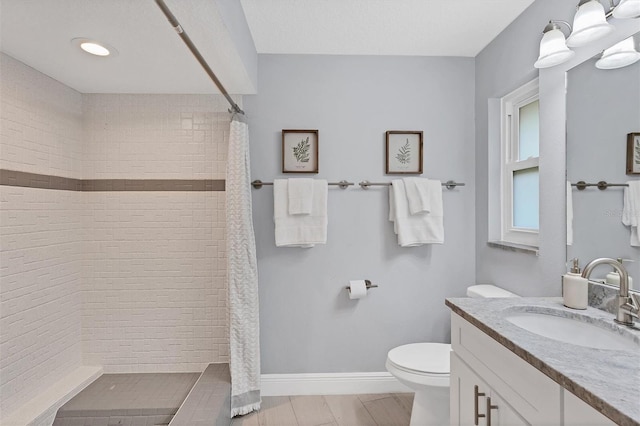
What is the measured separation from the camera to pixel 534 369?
94 centimetres

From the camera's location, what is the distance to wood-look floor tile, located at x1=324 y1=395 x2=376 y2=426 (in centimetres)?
204

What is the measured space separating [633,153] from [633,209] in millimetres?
201

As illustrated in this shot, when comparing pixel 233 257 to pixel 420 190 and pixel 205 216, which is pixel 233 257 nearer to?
pixel 205 216

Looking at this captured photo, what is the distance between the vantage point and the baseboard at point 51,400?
181 cm

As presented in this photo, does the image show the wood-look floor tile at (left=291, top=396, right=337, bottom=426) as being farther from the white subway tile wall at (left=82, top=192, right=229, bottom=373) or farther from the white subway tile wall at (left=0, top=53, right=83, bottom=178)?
the white subway tile wall at (left=0, top=53, right=83, bottom=178)

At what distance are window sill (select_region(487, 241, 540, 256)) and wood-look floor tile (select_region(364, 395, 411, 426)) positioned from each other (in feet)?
3.83

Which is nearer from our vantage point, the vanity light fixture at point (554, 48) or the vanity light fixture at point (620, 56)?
the vanity light fixture at point (620, 56)

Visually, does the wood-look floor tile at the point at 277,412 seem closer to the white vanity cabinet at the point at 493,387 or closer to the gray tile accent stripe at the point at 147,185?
the white vanity cabinet at the point at 493,387

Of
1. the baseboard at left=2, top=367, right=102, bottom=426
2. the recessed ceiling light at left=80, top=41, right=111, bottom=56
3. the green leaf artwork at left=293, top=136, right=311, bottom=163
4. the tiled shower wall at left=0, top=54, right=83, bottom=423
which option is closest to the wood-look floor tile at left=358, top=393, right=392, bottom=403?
the green leaf artwork at left=293, top=136, right=311, bottom=163

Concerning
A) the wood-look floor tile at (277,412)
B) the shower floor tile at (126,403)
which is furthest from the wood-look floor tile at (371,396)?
the shower floor tile at (126,403)

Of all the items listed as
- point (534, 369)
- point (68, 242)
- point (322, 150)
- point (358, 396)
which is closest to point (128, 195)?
point (68, 242)

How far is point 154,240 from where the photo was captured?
2.44 metres

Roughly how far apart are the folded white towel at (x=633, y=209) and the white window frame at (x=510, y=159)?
776mm

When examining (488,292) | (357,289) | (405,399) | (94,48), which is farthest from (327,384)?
(94,48)
